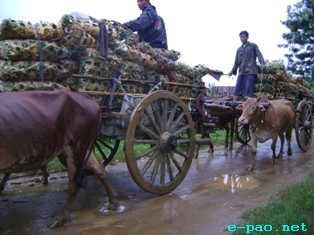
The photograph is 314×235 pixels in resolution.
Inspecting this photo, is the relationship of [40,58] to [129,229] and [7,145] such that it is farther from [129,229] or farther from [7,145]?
[129,229]

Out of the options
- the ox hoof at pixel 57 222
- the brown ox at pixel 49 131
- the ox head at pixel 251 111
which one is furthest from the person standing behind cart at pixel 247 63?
the ox hoof at pixel 57 222

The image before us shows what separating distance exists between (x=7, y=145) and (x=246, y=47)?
22.8 feet

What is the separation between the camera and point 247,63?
9062mm

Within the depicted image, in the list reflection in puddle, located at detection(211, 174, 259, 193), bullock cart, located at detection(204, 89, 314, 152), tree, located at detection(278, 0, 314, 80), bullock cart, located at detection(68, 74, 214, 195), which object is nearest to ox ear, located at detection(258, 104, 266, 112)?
bullock cart, located at detection(204, 89, 314, 152)

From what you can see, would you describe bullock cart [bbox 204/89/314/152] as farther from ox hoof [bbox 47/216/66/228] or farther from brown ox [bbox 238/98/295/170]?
ox hoof [bbox 47/216/66/228]

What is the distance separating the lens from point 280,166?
7.61 metres

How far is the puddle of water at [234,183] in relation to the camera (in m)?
5.90

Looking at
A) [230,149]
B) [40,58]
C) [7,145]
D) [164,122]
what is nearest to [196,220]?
[164,122]

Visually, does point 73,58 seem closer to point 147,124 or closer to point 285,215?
point 147,124

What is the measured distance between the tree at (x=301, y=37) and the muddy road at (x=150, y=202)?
1304cm

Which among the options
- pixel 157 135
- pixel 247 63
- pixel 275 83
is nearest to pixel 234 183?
pixel 157 135

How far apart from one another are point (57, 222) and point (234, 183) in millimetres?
3183

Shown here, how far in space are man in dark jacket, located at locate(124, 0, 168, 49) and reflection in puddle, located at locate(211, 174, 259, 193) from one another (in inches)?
99.6

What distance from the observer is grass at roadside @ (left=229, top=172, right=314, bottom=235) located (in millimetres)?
3691
